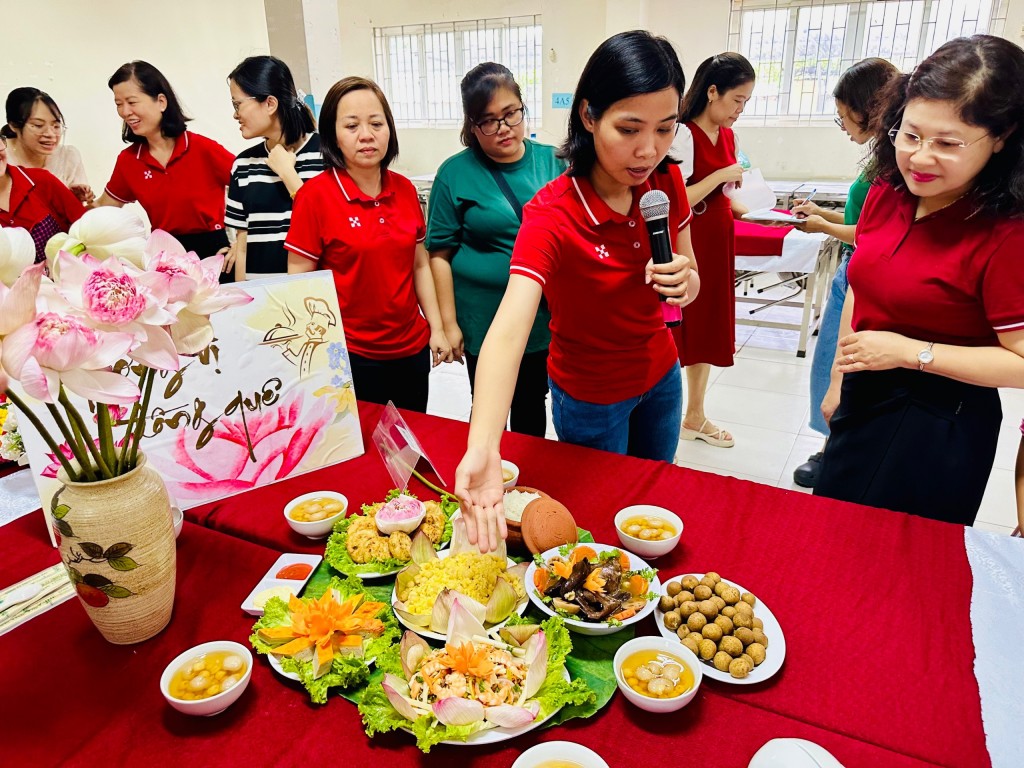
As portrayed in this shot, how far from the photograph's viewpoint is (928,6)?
19.1 feet

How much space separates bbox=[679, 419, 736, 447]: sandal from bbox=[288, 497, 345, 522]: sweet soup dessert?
87.7 inches

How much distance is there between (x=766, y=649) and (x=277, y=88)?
7.27ft

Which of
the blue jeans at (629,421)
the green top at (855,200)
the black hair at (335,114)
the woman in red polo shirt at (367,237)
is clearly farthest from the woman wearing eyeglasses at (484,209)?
the green top at (855,200)

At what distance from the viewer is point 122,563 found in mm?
924

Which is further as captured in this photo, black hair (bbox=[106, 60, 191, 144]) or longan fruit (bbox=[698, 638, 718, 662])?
black hair (bbox=[106, 60, 191, 144])

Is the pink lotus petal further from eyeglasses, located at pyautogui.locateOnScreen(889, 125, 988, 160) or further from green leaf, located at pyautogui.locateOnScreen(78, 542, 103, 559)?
eyeglasses, located at pyautogui.locateOnScreen(889, 125, 988, 160)

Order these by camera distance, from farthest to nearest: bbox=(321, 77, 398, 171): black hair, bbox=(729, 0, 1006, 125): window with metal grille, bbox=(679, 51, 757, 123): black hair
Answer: bbox=(729, 0, 1006, 125): window with metal grille → bbox=(679, 51, 757, 123): black hair → bbox=(321, 77, 398, 171): black hair

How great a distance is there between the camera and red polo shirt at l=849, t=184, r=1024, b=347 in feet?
3.94

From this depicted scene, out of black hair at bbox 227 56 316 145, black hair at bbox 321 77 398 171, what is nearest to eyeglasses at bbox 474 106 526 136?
black hair at bbox 321 77 398 171

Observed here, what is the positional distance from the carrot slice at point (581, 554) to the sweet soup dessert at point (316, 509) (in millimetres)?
464

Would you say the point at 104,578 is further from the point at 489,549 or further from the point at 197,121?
the point at 197,121

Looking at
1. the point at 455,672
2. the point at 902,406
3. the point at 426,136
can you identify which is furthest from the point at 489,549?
the point at 426,136

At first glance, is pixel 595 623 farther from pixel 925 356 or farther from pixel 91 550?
pixel 925 356

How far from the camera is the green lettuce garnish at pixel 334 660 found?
88cm
